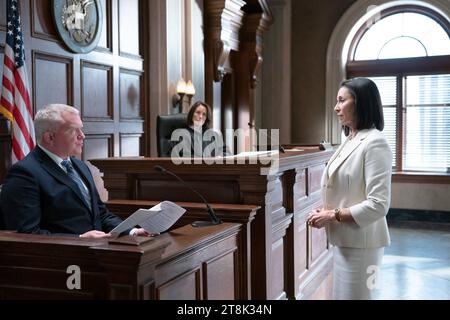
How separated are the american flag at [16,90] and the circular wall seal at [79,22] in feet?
1.94

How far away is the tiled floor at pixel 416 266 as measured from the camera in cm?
414

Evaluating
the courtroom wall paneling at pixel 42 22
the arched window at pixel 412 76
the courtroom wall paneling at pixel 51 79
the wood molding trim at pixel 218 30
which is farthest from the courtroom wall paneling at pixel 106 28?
the arched window at pixel 412 76

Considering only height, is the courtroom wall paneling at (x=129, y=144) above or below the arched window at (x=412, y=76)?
below

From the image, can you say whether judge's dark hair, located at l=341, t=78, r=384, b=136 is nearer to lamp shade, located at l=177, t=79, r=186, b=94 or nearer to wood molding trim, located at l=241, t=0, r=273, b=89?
lamp shade, located at l=177, t=79, r=186, b=94

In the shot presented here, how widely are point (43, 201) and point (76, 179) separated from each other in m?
0.23

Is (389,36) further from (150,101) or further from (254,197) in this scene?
(254,197)

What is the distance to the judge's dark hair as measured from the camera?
2254mm

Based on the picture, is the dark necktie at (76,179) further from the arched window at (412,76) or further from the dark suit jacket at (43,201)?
the arched window at (412,76)

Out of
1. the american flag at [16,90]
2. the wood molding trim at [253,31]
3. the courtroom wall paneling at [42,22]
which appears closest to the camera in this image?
the american flag at [16,90]

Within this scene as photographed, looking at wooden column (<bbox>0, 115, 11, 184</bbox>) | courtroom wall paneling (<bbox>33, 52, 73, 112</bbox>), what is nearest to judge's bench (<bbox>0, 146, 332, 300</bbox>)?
wooden column (<bbox>0, 115, 11, 184</bbox>)

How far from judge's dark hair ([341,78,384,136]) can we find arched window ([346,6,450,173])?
227 inches

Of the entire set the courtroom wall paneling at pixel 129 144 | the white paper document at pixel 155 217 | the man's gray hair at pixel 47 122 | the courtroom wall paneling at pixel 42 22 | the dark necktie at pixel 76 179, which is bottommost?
the white paper document at pixel 155 217
